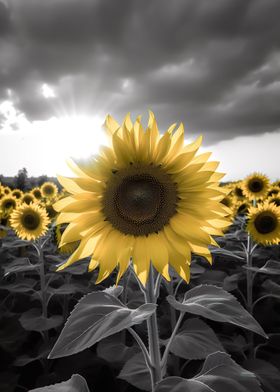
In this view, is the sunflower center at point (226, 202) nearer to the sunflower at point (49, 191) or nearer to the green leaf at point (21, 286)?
the green leaf at point (21, 286)

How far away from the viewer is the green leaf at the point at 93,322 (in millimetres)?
1403

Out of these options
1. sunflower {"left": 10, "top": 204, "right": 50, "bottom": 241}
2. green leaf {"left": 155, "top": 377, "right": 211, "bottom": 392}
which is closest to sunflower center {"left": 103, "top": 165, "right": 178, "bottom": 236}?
green leaf {"left": 155, "top": 377, "right": 211, "bottom": 392}

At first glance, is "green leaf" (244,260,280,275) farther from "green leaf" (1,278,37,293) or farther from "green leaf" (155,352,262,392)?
"green leaf" (1,278,37,293)

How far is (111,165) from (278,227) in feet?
12.9

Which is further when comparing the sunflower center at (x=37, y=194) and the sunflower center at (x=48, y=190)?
the sunflower center at (x=48, y=190)

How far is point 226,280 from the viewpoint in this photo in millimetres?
4492

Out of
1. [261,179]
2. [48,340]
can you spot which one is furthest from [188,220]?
[261,179]

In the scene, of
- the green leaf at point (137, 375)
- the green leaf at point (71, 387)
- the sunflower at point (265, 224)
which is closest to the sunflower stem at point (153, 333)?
the green leaf at point (71, 387)

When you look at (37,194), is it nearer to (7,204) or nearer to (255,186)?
(7,204)

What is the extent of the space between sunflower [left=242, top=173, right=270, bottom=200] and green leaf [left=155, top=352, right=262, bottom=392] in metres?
6.99

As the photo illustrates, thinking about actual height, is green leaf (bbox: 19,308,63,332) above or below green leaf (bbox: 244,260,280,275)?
below

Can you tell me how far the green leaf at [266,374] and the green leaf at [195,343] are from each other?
0.97 m

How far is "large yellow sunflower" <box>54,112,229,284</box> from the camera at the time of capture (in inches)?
68.8

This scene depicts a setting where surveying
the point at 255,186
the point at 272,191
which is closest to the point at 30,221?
the point at 255,186
